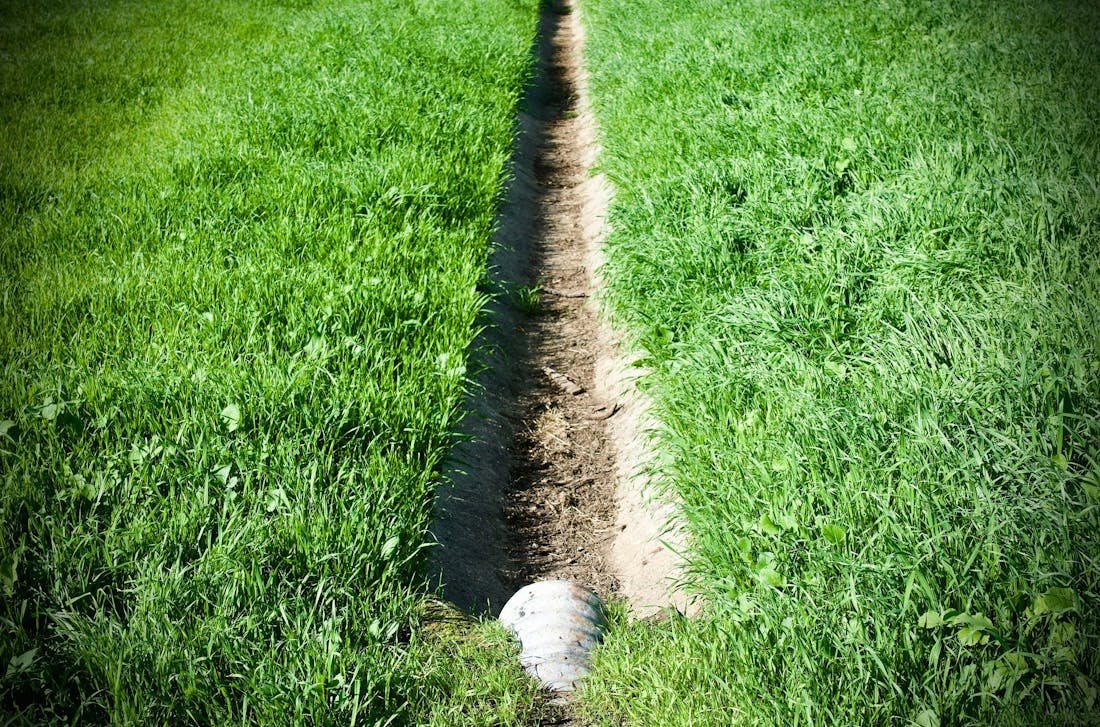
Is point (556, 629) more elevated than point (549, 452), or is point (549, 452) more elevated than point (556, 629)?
point (556, 629)

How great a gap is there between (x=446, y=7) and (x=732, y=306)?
33.3ft

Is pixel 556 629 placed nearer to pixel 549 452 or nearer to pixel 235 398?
pixel 549 452

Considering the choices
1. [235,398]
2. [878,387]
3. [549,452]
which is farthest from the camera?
[549,452]

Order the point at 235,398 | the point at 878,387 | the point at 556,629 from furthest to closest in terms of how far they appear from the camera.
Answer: the point at 235,398 → the point at 878,387 → the point at 556,629

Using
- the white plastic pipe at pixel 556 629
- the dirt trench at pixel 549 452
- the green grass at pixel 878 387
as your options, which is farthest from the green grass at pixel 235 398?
the green grass at pixel 878 387

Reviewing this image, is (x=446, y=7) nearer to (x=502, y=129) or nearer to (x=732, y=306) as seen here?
(x=502, y=129)

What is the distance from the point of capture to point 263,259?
4.33 metres

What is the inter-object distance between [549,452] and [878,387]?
5.81 feet

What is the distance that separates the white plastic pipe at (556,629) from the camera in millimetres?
2527

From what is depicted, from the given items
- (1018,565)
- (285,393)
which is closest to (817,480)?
(1018,565)

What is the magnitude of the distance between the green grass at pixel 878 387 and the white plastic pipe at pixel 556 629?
0.32 ft

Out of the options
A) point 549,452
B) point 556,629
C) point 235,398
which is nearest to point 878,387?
point 556,629

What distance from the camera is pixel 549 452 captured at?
406 cm

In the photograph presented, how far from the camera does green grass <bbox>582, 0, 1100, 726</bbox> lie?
204 cm
